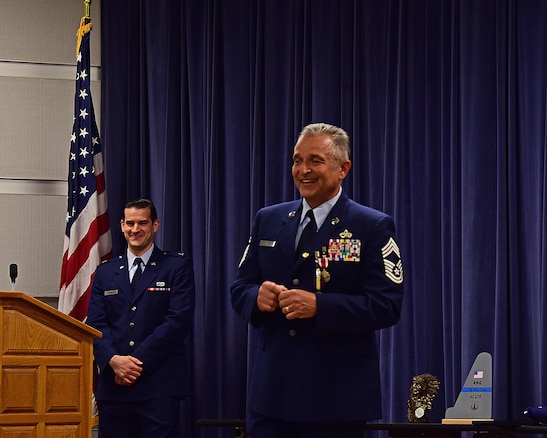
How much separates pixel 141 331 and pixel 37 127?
1740 mm

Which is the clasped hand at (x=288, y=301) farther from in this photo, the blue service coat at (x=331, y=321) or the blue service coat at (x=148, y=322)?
the blue service coat at (x=148, y=322)

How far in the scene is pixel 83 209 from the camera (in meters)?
5.66

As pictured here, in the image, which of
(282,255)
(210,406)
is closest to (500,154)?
(210,406)

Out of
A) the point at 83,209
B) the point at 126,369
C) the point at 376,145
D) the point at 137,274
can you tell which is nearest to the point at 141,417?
the point at 126,369

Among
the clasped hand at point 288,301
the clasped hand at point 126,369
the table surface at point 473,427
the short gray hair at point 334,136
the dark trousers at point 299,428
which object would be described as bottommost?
the table surface at point 473,427

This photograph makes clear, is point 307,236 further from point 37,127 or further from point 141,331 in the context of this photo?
point 37,127

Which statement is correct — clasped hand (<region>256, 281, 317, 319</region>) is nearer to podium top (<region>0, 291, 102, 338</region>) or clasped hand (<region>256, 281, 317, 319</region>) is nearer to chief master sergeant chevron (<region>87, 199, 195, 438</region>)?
podium top (<region>0, 291, 102, 338</region>)

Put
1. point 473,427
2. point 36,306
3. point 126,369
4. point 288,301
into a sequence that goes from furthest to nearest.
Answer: point 126,369 < point 473,427 < point 36,306 < point 288,301

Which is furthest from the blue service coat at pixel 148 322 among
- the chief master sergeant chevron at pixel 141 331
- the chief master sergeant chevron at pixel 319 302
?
the chief master sergeant chevron at pixel 319 302

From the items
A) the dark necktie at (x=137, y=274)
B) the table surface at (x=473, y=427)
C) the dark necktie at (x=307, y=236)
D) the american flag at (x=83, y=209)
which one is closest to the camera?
the dark necktie at (x=307, y=236)

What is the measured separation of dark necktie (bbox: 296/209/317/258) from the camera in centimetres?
297

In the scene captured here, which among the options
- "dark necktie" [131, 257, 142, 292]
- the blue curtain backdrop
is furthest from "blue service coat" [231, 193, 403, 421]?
the blue curtain backdrop

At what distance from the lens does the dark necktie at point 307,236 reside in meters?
2.97

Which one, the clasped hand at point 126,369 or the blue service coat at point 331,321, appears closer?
the blue service coat at point 331,321
